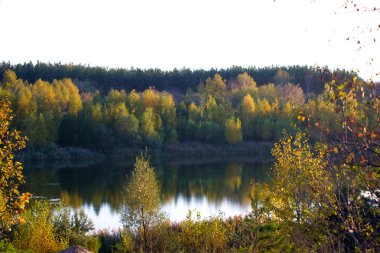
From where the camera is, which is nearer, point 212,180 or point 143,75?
point 212,180

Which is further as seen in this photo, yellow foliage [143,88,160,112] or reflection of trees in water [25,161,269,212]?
yellow foliage [143,88,160,112]

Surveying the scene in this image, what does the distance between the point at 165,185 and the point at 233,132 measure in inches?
1007

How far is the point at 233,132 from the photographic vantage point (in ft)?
194

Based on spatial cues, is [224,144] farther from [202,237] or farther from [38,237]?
[38,237]

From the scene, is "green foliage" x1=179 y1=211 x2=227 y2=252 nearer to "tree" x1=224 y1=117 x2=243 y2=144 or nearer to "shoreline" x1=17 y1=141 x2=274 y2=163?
"shoreline" x1=17 y1=141 x2=274 y2=163

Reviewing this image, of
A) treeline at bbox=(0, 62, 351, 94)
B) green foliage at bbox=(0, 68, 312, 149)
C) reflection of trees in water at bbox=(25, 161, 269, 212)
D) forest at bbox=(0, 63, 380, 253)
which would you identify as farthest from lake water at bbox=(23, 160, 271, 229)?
treeline at bbox=(0, 62, 351, 94)

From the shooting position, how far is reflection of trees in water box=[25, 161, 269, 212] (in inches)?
1181

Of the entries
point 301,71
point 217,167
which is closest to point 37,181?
point 217,167

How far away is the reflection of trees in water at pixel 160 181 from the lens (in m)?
30.0

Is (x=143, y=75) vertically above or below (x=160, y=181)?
above

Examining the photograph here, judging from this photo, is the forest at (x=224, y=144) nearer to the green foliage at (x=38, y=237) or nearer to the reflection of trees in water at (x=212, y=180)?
the green foliage at (x=38, y=237)

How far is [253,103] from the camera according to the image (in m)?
66.4

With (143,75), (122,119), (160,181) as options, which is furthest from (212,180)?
(143,75)

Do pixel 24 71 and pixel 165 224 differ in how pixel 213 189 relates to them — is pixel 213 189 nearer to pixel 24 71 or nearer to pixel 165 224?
pixel 165 224
